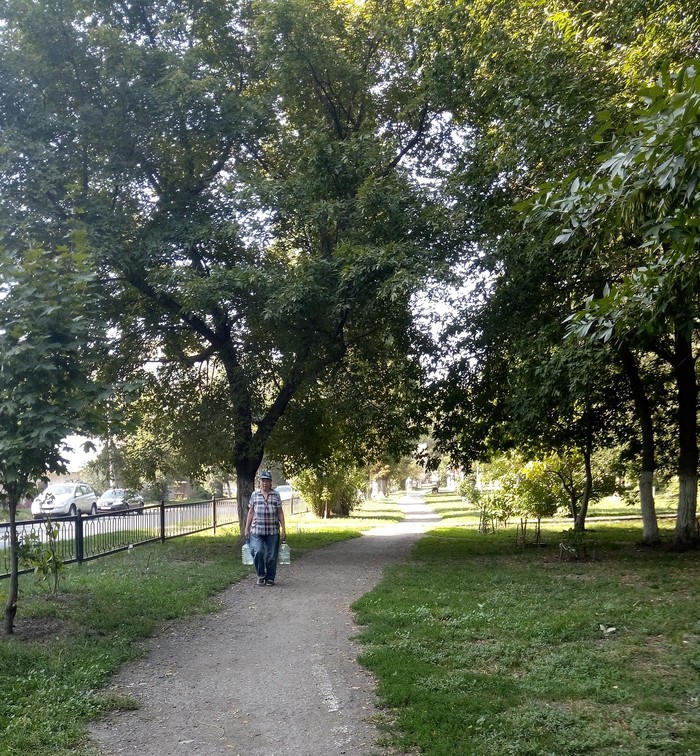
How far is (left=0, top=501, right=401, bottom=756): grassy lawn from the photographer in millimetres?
4918

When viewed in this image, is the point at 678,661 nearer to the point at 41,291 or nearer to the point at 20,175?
the point at 41,291

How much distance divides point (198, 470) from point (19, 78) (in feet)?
28.5

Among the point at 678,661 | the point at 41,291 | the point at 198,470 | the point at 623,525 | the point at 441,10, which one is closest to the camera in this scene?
the point at 678,661

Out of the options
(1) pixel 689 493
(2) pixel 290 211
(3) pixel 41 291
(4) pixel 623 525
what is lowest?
(4) pixel 623 525

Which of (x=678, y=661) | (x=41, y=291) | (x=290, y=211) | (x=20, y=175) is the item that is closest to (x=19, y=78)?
(x=20, y=175)

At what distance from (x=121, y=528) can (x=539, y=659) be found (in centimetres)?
1038

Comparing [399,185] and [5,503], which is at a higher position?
[399,185]

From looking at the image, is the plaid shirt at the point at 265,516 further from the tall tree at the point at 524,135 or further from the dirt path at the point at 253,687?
the tall tree at the point at 524,135

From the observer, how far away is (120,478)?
685 inches

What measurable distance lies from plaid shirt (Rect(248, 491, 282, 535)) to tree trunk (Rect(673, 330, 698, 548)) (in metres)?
8.06

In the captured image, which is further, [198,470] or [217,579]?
[198,470]

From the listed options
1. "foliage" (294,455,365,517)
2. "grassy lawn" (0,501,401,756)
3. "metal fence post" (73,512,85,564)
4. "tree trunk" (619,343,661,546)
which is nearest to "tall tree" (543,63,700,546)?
"grassy lawn" (0,501,401,756)

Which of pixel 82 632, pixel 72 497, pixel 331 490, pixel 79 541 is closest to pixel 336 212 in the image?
pixel 79 541

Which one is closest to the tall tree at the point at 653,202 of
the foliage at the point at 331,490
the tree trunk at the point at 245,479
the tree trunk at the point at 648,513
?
the tree trunk at the point at 648,513
